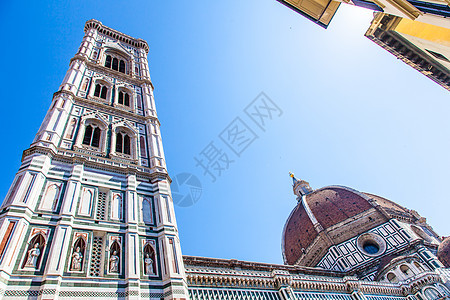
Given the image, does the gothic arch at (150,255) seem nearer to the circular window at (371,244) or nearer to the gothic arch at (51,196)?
the gothic arch at (51,196)

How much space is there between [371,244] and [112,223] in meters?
27.1

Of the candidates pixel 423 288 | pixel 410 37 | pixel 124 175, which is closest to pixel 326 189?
pixel 423 288

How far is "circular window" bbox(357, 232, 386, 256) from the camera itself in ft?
87.7

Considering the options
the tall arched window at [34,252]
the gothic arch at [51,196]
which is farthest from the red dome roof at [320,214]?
the tall arched window at [34,252]

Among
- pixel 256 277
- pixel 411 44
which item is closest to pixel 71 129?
pixel 256 277

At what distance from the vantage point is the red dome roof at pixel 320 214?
32.7m

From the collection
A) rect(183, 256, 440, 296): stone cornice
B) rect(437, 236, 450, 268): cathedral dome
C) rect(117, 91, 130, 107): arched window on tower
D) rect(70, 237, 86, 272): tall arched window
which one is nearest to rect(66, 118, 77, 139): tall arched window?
rect(117, 91, 130, 107): arched window on tower

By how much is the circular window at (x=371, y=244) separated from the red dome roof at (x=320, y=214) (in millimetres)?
3559

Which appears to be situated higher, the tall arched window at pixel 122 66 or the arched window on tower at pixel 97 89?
the tall arched window at pixel 122 66

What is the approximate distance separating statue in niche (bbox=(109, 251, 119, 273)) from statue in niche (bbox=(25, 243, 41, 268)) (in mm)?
1858

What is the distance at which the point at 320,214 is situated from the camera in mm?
34750

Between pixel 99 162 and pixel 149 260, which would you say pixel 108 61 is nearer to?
pixel 99 162

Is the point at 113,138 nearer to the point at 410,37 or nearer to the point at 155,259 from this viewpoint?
the point at 155,259

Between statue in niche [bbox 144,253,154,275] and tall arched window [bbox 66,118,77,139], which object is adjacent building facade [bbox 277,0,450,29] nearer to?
statue in niche [bbox 144,253,154,275]
